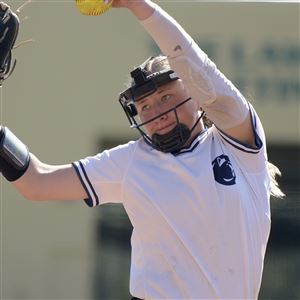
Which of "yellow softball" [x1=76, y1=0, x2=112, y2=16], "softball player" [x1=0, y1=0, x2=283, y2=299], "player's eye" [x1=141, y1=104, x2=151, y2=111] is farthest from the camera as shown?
"player's eye" [x1=141, y1=104, x2=151, y2=111]

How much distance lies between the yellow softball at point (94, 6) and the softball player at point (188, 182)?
29 cm

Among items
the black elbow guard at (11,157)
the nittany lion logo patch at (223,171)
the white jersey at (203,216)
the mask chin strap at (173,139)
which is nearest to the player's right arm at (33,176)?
the black elbow guard at (11,157)

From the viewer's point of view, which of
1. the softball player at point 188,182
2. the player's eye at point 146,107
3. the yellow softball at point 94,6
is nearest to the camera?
the yellow softball at point 94,6

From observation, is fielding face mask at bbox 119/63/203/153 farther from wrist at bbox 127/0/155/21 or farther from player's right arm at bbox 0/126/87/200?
wrist at bbox 127/0/155/21

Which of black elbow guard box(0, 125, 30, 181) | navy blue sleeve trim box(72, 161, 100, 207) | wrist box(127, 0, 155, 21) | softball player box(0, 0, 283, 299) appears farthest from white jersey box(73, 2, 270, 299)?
black elbow guard box(0, 125, 30, 181)

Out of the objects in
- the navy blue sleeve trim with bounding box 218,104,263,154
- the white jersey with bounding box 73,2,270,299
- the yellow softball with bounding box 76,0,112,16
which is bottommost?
the white jersey with bounding box 73,2,270,299

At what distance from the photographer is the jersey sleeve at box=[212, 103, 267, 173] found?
12.7 feet

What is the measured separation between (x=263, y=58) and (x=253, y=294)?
15.8 ft

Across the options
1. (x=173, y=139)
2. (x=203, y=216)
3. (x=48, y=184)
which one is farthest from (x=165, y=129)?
(x=48, y=184)

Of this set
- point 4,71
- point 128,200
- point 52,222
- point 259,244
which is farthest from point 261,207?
point 52,222

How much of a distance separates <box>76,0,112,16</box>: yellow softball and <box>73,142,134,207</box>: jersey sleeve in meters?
0.65

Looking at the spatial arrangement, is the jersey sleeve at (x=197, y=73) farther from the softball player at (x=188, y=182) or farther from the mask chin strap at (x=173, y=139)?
the mask chin strap at (x=173, y=139)

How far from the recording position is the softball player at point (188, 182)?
12.4 feet

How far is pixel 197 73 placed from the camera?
3.66 m
